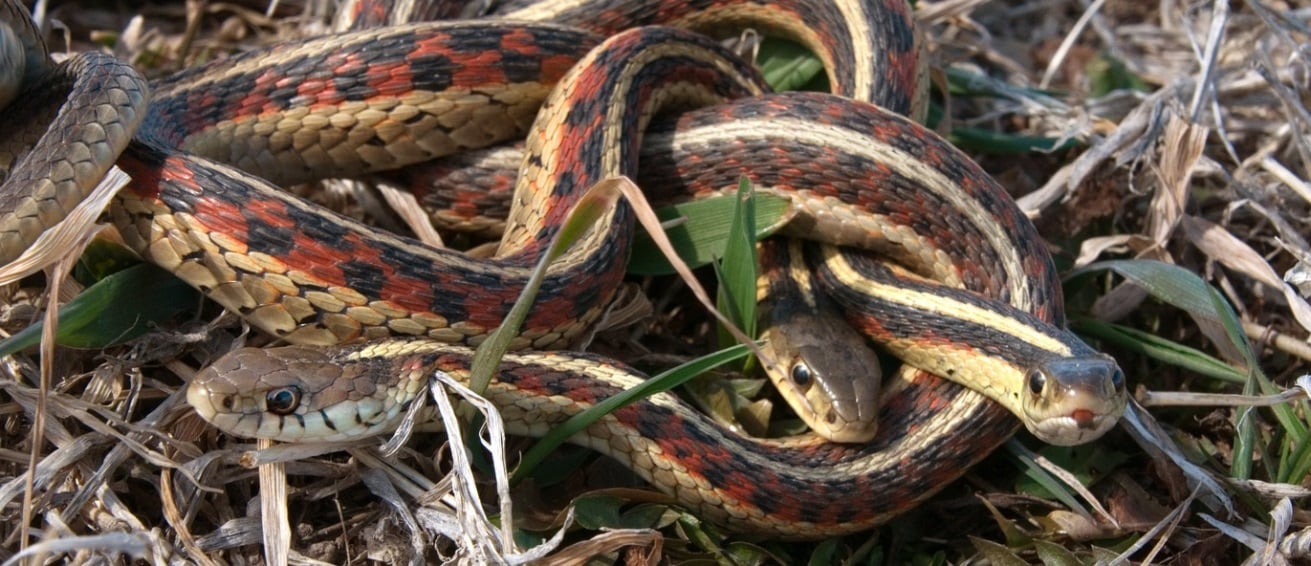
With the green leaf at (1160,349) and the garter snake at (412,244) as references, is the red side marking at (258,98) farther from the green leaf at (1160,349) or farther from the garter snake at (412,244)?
the green leaf at (1160,349)

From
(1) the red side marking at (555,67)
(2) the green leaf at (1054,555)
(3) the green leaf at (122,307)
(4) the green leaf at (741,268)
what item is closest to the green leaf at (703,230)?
(4) the green leaf at (741,268)

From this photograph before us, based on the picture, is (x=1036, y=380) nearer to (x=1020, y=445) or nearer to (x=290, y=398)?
(x=1020, y=445)

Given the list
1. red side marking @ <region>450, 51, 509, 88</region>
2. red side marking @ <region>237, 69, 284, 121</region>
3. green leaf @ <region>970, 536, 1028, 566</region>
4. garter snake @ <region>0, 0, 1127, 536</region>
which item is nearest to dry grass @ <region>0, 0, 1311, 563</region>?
green leaf @ <region>970, 536, 1028, 566</region>

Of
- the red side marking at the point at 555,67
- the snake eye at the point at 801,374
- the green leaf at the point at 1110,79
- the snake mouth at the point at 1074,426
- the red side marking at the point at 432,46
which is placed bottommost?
the snake eye at the point at 801,374

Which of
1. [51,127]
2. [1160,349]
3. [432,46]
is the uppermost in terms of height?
[51,127]

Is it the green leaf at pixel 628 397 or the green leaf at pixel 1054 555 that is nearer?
the green leaf at pixel 628 397

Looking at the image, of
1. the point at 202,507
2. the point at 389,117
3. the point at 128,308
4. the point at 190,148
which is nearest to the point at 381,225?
the point at 389,117

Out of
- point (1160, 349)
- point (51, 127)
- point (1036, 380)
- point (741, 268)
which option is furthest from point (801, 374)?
point (51, 127)
